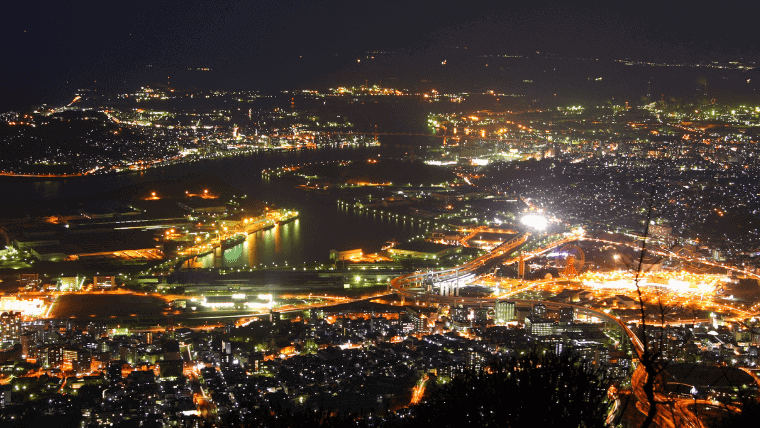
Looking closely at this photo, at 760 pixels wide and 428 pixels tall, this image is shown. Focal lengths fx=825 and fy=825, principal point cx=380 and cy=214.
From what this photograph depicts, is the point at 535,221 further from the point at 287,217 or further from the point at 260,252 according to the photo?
the point at 260,252

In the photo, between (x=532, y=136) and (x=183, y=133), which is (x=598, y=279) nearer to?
(x=532, y=136)

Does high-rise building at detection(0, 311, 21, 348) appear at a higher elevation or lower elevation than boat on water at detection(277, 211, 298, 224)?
higher

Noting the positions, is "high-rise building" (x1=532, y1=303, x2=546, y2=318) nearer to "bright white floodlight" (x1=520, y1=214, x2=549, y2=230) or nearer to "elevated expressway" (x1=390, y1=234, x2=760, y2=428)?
"elevated expressway" (x1=390, y1=234, x2=760, y2=428)

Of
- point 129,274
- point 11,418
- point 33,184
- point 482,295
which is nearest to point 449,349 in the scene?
point 482,295

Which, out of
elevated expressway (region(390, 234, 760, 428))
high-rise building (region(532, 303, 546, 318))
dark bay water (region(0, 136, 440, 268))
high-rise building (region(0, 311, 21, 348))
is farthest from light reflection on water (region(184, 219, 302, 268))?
high-rise building (region(532, 303, 546, 318))

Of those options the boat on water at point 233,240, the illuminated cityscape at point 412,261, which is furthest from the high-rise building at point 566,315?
the boat on water at point 233,240

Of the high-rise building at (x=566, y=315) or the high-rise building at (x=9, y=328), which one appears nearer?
the high-rise building at (x=9, y=328)

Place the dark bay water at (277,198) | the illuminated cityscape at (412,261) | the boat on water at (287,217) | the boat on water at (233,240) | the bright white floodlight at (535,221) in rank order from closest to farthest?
the illuminated cityscape at (412,261) → the dark bay water at (277,198) → the boat on water at (233,240) → the bright white floodlight at (535,221) → the boat on water at (287,217)

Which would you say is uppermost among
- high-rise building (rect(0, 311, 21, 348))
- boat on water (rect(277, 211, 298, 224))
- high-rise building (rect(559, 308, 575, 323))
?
high-rise building (rect(0, 311, 21, 348))

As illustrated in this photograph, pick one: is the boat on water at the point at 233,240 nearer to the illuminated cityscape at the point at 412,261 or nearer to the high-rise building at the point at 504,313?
the illuminated cityscape at the point at 412,261
